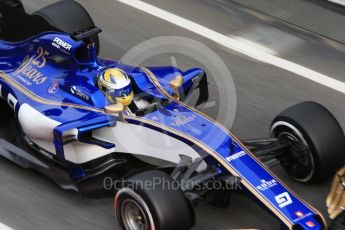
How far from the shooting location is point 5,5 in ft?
25.3

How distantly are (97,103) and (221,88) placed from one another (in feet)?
7.41

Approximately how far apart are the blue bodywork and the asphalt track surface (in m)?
0.45

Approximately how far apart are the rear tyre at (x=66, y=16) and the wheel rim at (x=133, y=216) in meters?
2.59

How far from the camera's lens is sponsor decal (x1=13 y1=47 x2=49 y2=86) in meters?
7.17

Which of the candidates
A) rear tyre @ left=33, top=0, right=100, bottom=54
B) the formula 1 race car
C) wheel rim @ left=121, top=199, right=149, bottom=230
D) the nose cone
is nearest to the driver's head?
the nose cone

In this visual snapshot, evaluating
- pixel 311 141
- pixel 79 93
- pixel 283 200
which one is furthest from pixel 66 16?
pixel 283 200

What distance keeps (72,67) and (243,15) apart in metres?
3.39

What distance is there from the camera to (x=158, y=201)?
19.1 feet

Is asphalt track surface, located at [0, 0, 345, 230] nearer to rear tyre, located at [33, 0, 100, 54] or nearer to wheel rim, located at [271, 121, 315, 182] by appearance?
wheel rim, located at [271, 121, 315, 182]

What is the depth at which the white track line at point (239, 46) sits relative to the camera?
355 inches

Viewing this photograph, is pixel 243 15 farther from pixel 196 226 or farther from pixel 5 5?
pixel 196 226

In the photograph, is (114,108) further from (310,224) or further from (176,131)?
(310,224)

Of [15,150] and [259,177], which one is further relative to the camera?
[15,150]

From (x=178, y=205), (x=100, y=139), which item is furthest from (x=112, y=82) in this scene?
(x=178, y=205)
